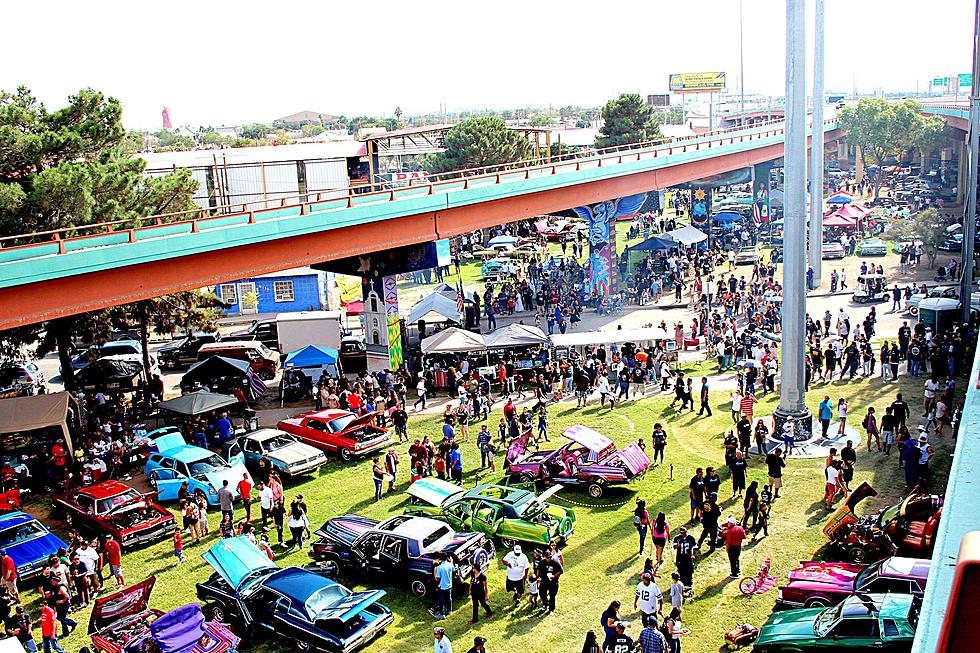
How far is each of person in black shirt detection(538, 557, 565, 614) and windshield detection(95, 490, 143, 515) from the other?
10286mm

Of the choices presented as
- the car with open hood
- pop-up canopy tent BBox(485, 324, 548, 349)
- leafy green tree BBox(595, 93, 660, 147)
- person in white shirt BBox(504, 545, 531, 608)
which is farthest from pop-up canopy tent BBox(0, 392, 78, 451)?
leafy green tree BBox(595, 93, 660, 147)

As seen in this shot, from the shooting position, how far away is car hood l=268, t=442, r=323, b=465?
24.1 meters

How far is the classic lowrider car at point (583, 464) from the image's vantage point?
2127 centimetres

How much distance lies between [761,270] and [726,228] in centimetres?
1744

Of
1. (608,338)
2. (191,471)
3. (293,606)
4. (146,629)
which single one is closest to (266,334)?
(608,338)

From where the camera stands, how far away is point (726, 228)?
6412 cm

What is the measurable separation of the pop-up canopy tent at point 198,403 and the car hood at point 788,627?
18607mm

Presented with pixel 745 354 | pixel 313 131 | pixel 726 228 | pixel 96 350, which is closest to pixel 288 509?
pixel 745 354

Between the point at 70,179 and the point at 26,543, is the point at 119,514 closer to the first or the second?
the point at 26,543

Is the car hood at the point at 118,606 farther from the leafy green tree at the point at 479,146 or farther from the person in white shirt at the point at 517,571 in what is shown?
the leafy green tree at the point at 479,146

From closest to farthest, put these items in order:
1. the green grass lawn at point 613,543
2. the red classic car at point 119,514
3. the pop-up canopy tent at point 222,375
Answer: the green grass lawn at point 613,543 → the red classic car at point 119,514 → the pop-up canopy tent at point 222,375

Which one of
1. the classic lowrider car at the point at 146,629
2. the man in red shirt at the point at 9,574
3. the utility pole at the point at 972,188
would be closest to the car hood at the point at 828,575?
the classic lowrider car at the point at 146,629

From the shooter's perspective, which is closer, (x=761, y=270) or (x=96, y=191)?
(x=96, y=191)

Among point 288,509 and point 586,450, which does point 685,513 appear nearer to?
point 586,450
